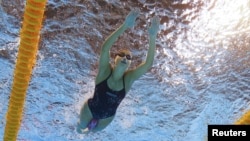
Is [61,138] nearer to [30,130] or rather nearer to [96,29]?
[30,130]

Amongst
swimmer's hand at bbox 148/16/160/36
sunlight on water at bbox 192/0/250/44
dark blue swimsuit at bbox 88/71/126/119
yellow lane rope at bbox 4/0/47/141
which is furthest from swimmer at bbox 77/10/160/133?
sunlight on water at bbox 192/0/250/44

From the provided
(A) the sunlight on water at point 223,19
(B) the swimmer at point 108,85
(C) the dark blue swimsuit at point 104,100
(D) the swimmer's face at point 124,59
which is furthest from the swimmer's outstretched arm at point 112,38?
(A) the sunlight on water at point 223,19

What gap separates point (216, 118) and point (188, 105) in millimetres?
1575

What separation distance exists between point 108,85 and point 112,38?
3.96ft

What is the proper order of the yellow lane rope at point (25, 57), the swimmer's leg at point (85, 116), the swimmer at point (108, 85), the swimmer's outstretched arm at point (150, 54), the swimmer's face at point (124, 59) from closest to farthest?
the yellow lane rope at point (25, 57), the swimmer's outstretched arm at point (150, 54), the swimmer's face at point (124, 59), the swimmer at point (108, 85), the swimmer's leg at point (85, 116)

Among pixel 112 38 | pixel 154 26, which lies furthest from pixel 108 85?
pixel 154 26

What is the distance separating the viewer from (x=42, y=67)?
10484mm

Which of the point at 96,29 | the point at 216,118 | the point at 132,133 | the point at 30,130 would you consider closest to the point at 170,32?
the point at 96,29

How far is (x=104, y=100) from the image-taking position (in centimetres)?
651

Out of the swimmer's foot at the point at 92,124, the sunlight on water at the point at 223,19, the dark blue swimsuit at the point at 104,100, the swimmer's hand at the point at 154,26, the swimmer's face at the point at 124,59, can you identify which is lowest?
the swimmer's foot at the point at 92,124

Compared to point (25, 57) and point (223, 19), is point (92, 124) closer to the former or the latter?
point (25, 57)

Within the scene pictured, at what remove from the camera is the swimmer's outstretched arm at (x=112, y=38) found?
492 centimetres

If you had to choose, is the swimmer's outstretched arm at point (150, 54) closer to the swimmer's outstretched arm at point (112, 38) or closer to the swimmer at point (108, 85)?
the swimmer at point (108, 85)

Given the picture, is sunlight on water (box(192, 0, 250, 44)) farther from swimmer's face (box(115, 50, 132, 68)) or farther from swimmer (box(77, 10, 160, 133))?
swimmer's face (box(115, 50, 132, 68))
